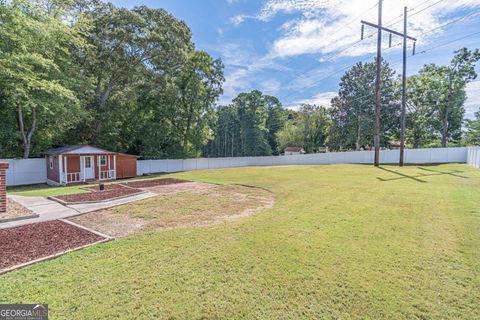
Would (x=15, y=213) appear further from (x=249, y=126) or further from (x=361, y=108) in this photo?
(x=249, y=126)

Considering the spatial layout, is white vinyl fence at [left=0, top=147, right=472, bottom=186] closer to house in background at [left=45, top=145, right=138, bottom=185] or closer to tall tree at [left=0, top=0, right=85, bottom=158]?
house in background at [left=45, top=145, right=138, bottom=185]

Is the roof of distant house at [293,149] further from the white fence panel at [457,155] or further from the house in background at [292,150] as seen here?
the white fence panel at [457,155]

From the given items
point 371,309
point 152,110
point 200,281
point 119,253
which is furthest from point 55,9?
point 371,309

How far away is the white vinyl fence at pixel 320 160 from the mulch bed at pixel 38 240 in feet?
61.7

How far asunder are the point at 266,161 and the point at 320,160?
25.4 ft

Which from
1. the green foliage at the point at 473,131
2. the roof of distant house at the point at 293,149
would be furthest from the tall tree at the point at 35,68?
the green foliage at the point at 473,131

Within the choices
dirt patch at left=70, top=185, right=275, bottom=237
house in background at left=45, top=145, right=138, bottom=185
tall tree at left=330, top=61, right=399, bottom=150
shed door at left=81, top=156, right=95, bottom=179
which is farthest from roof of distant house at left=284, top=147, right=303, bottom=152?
dirt patch at left=70, top=185, right=275, bottom=237

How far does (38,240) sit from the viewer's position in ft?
17.1

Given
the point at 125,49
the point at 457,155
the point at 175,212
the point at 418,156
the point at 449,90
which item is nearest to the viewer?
the point at 175,212

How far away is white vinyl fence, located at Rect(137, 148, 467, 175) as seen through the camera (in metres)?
21.5

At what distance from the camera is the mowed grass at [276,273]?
116 inches

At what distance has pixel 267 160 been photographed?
114ft

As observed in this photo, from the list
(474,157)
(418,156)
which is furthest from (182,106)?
(474,157)

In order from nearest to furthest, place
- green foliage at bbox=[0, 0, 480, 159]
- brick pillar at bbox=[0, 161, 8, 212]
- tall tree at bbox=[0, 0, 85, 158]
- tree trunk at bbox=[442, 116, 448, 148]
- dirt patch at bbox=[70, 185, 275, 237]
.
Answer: dirt patch at bbox=[70, 185, 275, 237] < brick pillar at bbox=[0, 161, 8, 212] < tall tree at bbox=[0, 0, 85, 158] < green foliage at bbox=[0, 0, 480, 159] < tree trunk at bbox=[442, 116, 448, 148]
